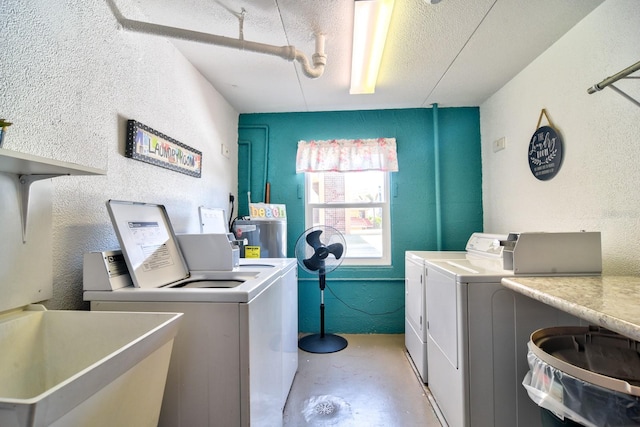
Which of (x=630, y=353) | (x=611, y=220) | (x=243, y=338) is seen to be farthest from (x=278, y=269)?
(x=611, y=220)

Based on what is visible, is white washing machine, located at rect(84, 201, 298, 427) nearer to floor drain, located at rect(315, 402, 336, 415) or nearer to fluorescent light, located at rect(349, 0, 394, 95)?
floor drain, located at rect(315, 402, 336, 415)

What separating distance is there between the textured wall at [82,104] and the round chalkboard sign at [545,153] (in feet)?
8.68

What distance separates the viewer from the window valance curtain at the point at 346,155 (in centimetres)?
308

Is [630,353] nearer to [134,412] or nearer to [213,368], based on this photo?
[213,368]

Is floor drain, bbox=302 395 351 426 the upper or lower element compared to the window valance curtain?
lower

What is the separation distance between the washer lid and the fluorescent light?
1619 millimetres

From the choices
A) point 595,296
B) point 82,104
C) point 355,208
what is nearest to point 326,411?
point 595,296

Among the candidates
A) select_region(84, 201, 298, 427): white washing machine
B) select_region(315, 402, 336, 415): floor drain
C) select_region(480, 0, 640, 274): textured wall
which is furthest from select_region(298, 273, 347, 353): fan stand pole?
select_region(480, 0, 640, 274): textured wall

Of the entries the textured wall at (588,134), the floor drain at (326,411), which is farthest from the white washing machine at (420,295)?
the floor drain at (326,411)

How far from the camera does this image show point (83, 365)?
3.32 feet

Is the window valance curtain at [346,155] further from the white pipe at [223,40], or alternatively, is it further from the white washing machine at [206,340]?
the white washing machine at [206,340]

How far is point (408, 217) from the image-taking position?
3143 millimetres

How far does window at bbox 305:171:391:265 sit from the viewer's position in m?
3.23

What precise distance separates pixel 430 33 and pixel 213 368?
2240mm
